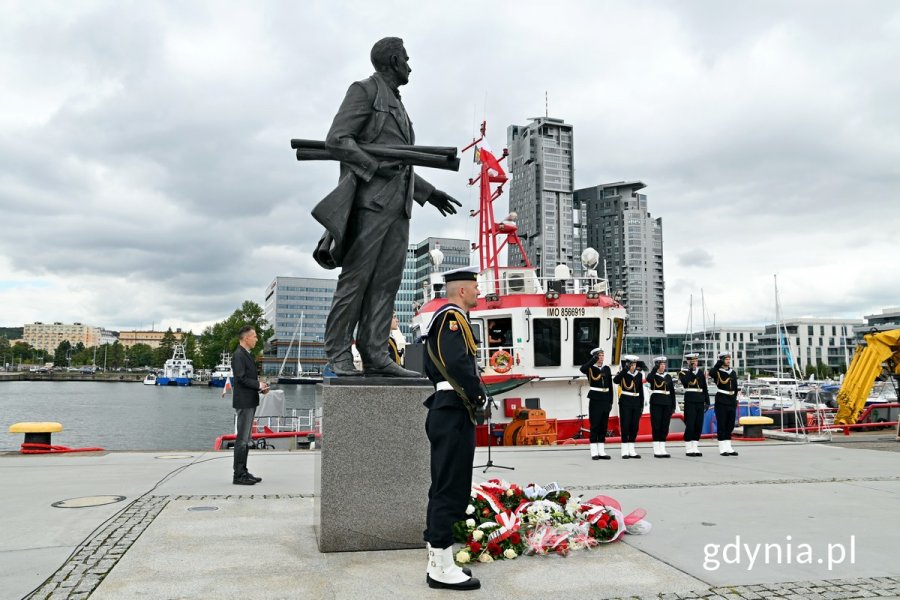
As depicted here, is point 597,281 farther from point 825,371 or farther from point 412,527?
point 825,371

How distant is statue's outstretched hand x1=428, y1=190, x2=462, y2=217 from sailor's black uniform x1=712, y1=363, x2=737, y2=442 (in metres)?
7.98

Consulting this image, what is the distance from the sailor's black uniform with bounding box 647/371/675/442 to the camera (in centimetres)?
1110

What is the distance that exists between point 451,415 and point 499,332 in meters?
11.4

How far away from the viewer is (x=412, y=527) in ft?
14.2

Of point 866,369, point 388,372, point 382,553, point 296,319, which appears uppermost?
point 296,319

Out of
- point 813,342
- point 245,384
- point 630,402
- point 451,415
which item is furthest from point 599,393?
point 813,342

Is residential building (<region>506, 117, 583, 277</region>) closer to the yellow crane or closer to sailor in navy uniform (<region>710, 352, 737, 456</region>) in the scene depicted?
the yellow crane

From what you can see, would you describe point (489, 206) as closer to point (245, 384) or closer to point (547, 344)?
point (547, 344)

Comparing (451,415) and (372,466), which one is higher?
(451,415)

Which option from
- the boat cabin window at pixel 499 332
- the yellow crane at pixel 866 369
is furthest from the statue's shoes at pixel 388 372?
the yellow crane at pixel 866 369

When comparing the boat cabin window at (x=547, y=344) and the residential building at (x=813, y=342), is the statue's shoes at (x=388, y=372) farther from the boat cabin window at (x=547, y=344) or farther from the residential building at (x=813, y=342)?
the residential building at (x=813, y=342)

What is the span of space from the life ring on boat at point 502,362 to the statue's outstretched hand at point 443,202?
8.80 m

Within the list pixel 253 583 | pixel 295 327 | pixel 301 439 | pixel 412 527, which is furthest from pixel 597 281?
pixel 295 327

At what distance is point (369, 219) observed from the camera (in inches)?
190
